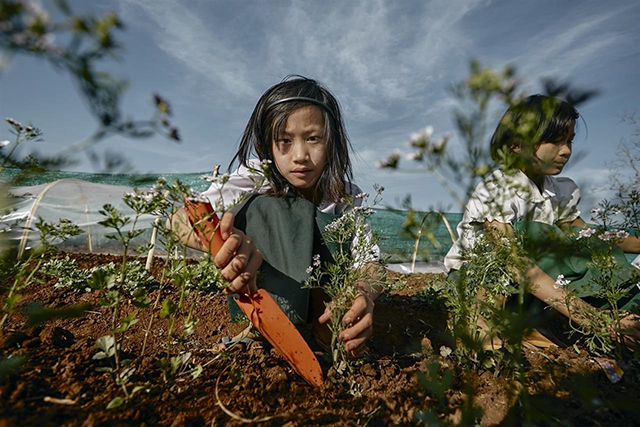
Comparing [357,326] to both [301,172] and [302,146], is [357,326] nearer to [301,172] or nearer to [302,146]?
[301,172]

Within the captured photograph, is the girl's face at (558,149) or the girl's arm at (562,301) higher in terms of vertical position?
the girl's face at (558,149)

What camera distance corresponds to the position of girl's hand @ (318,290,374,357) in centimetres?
166

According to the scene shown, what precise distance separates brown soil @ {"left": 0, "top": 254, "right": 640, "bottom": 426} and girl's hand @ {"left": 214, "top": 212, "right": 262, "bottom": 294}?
12.0 inches

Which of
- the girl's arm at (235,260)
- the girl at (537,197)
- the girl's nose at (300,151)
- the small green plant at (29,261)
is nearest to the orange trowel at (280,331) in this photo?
the girl's arm at (235,260)

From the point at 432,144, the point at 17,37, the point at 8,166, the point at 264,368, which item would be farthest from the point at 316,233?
the point at 17,37

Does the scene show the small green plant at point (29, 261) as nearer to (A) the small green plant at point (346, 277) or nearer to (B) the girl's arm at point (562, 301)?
(A) the small green plant at point (346, 277)

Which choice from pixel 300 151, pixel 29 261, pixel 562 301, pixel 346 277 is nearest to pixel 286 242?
pixel 300 151

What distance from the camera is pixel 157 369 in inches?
58.1

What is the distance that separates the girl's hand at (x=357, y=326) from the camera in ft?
5.45

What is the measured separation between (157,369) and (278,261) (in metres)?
1.08

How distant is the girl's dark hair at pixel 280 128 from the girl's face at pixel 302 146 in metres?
0.05

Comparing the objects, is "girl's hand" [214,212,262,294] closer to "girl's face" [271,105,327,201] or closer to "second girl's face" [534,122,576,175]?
"girl's face" [271,105,327,201]

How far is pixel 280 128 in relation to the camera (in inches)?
99.1

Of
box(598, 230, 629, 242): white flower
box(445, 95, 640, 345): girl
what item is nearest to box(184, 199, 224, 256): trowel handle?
box(445, 95, 640, 345): girl
